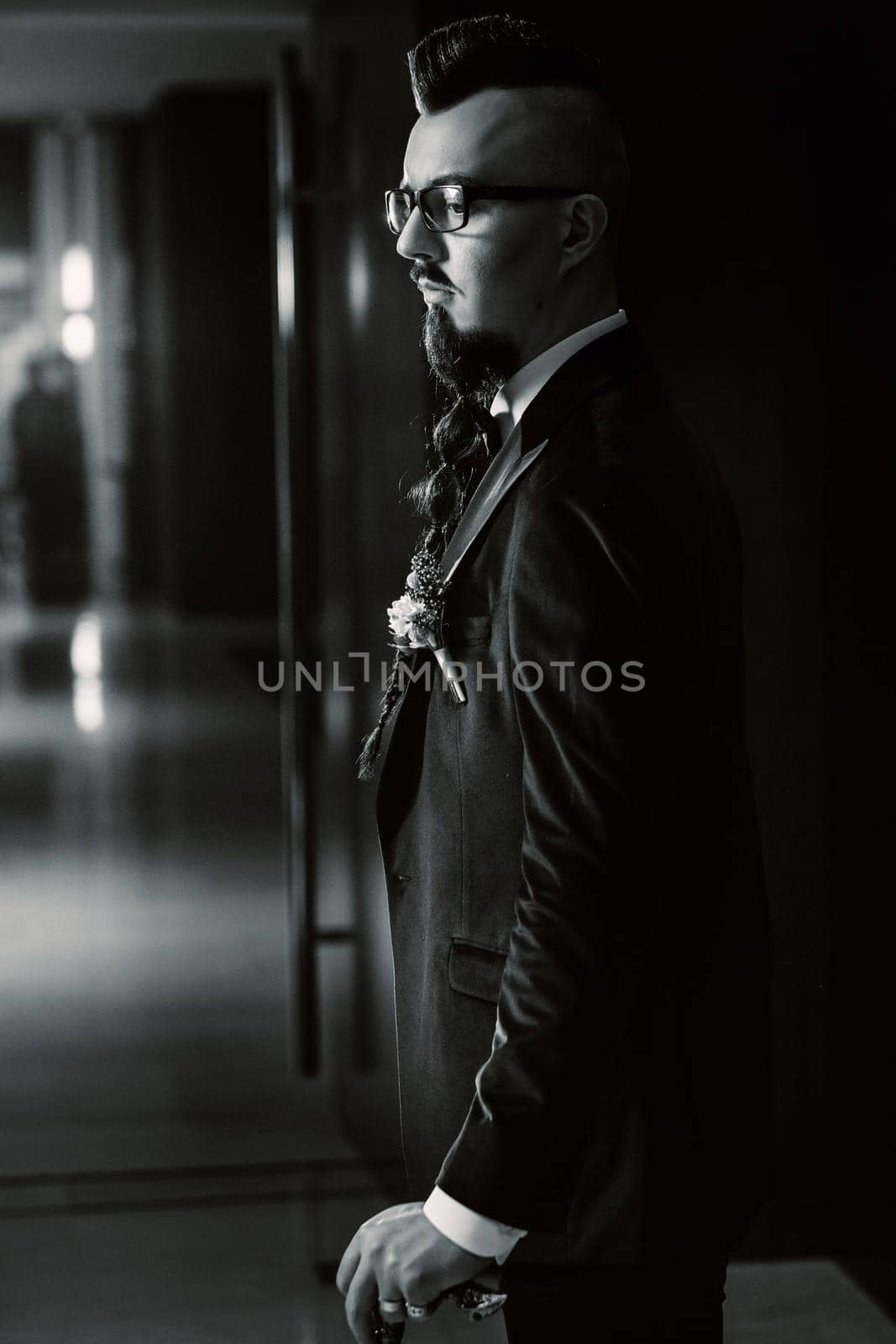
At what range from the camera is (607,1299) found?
1276 mm

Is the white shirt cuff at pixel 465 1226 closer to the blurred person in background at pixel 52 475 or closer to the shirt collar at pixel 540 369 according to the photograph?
the shirt collar at pixel 540 369

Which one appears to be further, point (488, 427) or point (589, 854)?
point (488, 427)

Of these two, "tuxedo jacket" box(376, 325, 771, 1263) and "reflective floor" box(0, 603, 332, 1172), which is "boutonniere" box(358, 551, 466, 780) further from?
"reflective floor" box(0, 603, 332, 1172)

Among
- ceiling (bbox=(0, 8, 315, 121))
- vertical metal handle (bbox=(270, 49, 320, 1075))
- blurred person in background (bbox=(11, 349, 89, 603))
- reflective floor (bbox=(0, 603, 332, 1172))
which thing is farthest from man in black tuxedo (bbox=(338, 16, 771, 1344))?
blurred person in background (bbox=(11, 349, 89, 603))

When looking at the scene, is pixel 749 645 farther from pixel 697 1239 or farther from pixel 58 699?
pixel 58 699

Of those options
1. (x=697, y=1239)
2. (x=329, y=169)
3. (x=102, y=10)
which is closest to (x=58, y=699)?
(x=102, y=10)

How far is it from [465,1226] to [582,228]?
69cm

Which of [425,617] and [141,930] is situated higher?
[425,617]

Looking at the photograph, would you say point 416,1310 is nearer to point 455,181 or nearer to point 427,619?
point 427,619

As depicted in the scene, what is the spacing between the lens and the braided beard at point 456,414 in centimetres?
127

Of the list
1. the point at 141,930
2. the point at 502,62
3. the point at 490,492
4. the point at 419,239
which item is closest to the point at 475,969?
the point at 490,492

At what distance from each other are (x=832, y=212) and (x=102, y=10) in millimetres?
2527

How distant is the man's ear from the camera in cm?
124

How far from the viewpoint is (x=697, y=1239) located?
4.17ft
